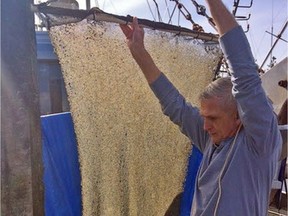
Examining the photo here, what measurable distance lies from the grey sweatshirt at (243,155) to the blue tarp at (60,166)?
832 mm

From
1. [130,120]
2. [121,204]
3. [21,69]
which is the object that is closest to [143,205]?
[121,204]

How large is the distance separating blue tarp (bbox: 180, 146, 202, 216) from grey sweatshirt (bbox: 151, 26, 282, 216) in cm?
92

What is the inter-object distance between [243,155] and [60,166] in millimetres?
1098

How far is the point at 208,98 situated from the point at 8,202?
913mm

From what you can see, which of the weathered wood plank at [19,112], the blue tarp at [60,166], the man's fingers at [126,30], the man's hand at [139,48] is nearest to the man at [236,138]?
the man's hand at [139,48]

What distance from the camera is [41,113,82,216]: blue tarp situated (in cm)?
211

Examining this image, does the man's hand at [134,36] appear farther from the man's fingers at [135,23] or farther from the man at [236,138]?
the man at [236,138]

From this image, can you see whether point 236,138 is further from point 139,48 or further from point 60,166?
point 60,166

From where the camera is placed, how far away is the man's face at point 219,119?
1.59 metres

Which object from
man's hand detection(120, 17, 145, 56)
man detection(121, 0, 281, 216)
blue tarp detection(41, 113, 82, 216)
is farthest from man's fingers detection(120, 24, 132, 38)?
blue tarp detection(41, 113, 82, 216)

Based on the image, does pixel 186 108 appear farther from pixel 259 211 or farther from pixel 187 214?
pixel 187 214

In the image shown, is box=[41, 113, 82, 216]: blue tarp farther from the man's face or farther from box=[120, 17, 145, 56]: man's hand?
the man's face

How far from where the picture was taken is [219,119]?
160 cm

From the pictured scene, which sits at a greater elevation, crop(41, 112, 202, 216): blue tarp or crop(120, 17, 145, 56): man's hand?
crop(120, 17, 145, 56): man's hand
